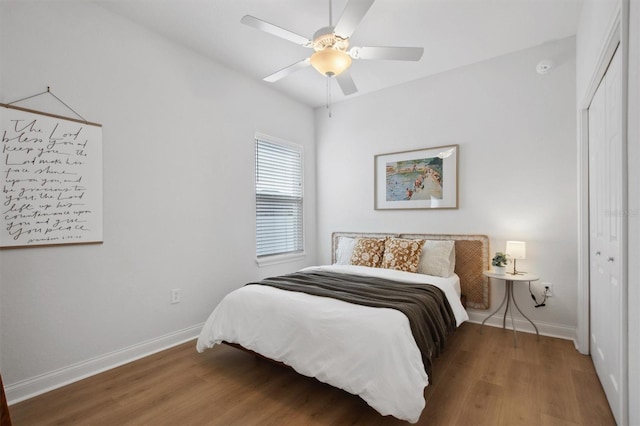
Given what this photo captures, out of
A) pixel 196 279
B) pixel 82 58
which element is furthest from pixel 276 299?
pixel 82 58

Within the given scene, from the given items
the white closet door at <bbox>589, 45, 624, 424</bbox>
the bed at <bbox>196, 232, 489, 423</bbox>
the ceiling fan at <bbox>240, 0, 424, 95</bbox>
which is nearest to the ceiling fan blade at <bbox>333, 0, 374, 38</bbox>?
the ceiling fan at <bbox>240, 0, 424, 95</bbox>

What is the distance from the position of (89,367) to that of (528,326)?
13.0ft

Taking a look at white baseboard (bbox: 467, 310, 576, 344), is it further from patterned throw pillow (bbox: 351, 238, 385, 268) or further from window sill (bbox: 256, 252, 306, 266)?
window sill (bbox: 256, 252, 306, 266)

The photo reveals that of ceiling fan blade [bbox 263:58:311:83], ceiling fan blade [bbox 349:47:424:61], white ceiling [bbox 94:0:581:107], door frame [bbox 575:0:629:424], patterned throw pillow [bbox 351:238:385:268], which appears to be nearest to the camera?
door frame [bbox 575:0:629:424]

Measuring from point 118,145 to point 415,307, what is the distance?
2.65 m

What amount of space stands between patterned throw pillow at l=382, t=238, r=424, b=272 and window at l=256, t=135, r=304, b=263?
1425mm

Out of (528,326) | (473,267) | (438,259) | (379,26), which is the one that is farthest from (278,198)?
(528,326)

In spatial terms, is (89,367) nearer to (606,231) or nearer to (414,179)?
(414,179)

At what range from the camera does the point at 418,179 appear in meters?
3.78

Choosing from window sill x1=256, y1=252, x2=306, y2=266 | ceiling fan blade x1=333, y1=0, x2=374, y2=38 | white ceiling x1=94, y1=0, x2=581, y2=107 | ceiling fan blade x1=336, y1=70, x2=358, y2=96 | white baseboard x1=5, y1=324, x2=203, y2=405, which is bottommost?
white baseboard x1=5, y1=324, x2=203, y2=405

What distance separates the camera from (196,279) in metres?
3.12

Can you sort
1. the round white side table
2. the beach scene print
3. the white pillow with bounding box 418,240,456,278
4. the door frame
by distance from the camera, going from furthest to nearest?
the beach scene print
the white pillow with bounding box 418,240,456,278
the round white side table
the door frame

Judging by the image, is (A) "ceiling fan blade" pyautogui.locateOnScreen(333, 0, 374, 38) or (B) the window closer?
(A) "ceiling fan blade" pyautogui.locateOnScreen(333, 0, 374, 38)

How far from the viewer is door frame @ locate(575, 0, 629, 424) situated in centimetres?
139
